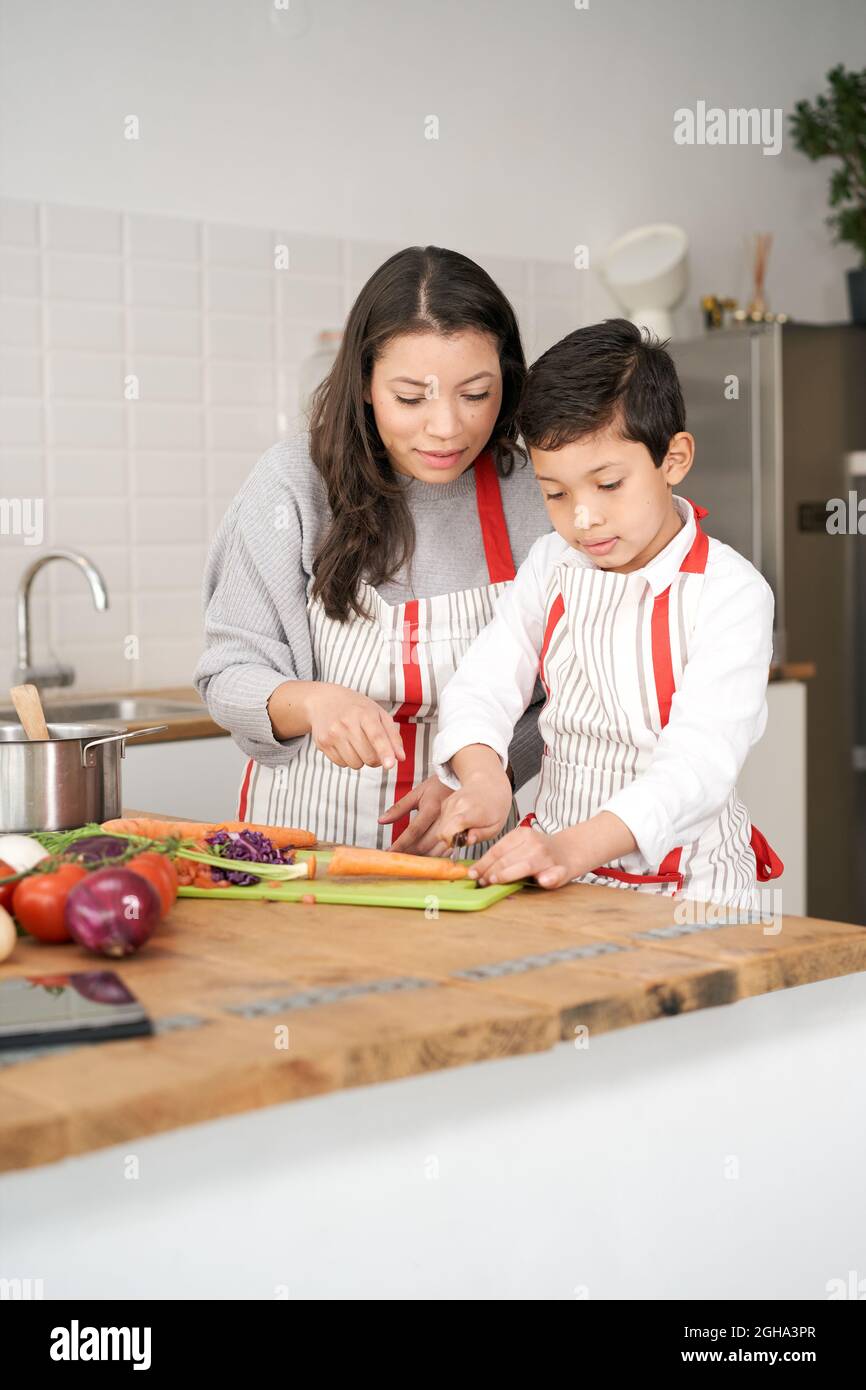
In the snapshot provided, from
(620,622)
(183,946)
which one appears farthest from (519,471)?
(183,946)

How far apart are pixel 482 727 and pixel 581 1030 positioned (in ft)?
2.03

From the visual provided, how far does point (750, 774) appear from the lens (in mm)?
3256

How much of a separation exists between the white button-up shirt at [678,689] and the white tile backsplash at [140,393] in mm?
1552

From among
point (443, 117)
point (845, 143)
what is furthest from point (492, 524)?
point (845, 143)

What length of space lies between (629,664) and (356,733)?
287mm

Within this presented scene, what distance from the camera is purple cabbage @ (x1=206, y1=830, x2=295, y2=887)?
52.7 inches

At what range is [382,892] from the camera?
127 centimetres

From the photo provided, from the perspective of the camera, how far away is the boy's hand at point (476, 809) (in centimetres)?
139

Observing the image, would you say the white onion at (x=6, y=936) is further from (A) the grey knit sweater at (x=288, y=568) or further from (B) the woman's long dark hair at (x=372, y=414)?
(B) the woman's long dark hair at (x=372, y=414)

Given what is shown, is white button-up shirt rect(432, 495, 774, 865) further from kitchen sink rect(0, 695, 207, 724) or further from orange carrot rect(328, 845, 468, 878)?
kitchen sink rect(0, 695, 207, 724)

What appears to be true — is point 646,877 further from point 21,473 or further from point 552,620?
point 21,473

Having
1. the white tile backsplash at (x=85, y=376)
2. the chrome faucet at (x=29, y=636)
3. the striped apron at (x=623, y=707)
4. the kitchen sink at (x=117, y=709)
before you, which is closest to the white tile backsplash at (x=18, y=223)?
the white tile backsplash at (x=85, y=376)

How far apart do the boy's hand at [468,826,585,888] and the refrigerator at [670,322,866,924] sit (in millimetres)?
2397
